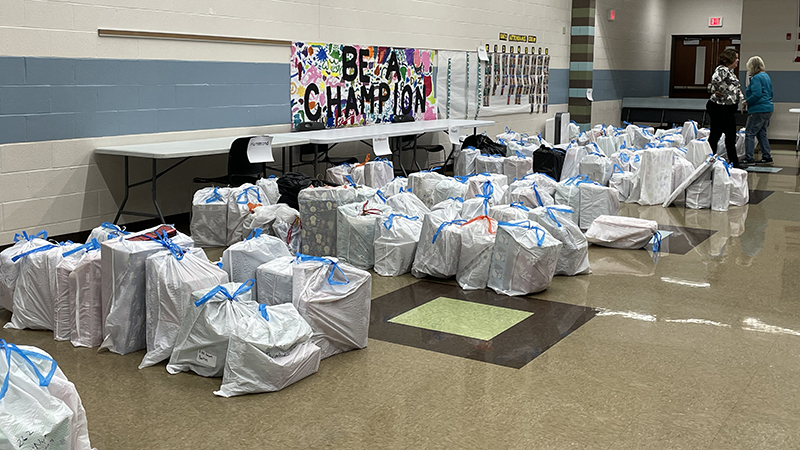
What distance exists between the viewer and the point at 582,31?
12531mm

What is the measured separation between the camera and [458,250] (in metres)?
4.51

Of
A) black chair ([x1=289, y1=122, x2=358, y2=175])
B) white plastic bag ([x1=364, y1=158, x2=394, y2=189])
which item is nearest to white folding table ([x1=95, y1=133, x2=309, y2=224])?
white plastic bag ([x1=364, y1=158, x2=394, y2=189])

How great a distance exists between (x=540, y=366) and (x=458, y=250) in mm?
1387

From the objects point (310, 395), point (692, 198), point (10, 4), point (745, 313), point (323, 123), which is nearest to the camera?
point (310, 395)

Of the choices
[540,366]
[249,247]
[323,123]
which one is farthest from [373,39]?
[540,366]

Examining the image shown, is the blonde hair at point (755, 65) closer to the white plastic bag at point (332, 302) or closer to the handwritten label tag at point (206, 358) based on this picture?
the white plastic bag at point (332, 302)

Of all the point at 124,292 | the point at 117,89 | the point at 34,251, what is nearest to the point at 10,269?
the point at 34,251

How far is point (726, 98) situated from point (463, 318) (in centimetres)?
648

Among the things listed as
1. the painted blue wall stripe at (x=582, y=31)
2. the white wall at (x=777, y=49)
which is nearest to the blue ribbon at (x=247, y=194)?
the painted blue wall stripe at (x=582, y=31)

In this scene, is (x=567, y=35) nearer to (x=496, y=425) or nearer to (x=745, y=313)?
(x=745, y=313)

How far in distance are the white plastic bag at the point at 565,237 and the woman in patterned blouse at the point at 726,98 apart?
5252mm

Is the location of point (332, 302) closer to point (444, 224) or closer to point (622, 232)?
point (444, 224)

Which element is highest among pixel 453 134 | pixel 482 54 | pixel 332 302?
pixel 482 54

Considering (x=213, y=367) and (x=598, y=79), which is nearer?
(x=213, y=367)
